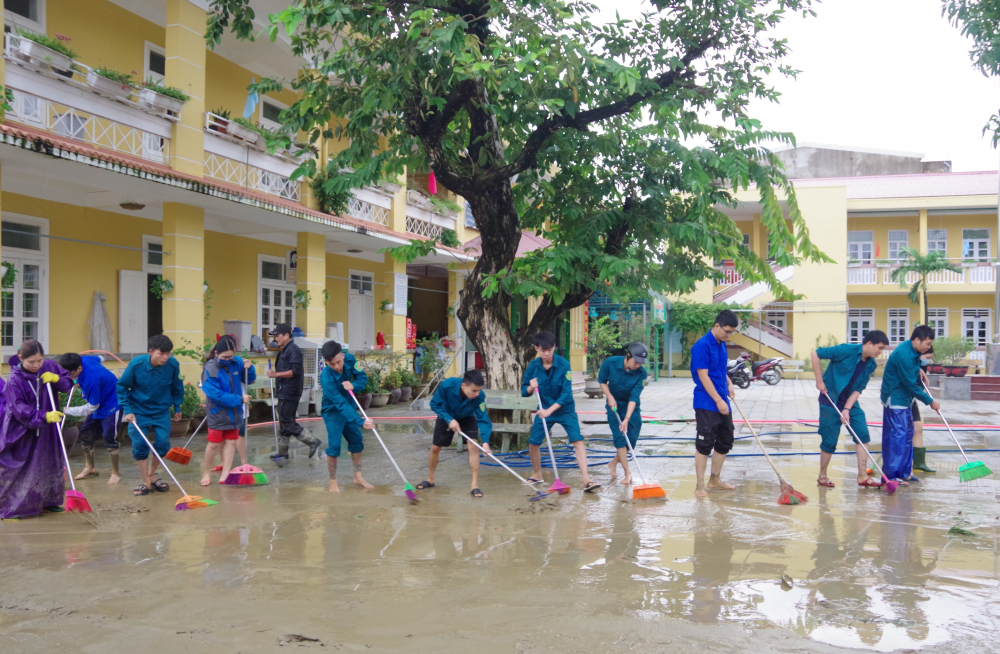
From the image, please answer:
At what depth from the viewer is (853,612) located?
3.89 meters

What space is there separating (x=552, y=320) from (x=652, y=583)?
5.60 metres

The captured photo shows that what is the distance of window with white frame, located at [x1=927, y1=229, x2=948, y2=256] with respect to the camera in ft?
100

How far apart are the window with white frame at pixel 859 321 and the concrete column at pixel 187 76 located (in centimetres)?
2742

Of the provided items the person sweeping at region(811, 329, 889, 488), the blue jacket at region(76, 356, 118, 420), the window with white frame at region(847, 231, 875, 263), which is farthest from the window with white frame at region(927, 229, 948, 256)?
the blue jacket at region(76, 356, 118, 420)

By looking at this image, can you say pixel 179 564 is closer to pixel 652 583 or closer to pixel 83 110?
pixel 652 583

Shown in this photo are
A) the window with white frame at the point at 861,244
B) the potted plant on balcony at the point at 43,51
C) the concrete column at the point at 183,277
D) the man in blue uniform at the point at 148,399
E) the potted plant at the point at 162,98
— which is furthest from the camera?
the window with white frame at the point at 861,244

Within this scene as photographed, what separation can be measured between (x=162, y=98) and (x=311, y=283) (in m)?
4.51

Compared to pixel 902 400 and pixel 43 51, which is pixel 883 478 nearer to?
pixel 902 400

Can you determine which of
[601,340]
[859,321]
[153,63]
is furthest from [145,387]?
[859,321]

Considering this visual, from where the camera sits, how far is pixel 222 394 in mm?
7367

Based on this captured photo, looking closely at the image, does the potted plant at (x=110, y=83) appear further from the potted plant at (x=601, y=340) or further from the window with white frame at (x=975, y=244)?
the window with white frame at (x=975, y=244)

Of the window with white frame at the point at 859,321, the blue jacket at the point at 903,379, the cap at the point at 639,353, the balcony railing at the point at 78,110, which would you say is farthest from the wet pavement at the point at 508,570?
the window with white frame at the point at 859,321

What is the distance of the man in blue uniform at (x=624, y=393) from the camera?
292 inches

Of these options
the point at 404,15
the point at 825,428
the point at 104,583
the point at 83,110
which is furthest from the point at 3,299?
the point at 825,428
